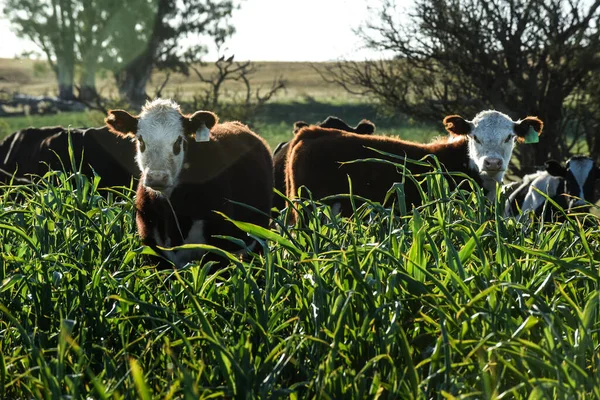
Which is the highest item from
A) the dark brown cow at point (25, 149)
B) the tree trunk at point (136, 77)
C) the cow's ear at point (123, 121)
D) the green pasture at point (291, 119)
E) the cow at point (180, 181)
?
the cow's ear at point (123, 121)

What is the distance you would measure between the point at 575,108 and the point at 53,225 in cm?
1302

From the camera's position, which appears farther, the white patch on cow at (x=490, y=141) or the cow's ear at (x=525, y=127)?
the cow's ear at (x=525, y=127)

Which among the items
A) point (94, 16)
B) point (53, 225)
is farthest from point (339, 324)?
point (94, 16)

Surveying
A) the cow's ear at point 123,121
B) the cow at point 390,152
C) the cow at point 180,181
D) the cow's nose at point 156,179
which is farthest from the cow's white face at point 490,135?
the cow's nose at point 156,179

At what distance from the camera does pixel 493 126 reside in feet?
28.5

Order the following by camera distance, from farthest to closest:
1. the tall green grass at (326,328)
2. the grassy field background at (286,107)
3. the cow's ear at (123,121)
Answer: the grassy field background at (286,107)
the cow's ear at (123,121)
the tall green grass at (326,328)

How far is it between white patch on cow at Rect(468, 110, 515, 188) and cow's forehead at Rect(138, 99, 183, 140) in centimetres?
321

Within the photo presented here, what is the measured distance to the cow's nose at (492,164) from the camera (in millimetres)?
8094

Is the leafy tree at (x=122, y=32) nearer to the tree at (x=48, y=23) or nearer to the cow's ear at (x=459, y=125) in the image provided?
the tree at (x=48, y=23)

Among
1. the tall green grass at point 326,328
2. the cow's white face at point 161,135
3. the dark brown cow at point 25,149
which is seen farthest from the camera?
the dark brown cow at point 25,149

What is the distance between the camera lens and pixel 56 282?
359 cm

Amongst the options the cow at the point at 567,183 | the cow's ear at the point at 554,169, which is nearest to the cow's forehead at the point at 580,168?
the cow at the point at 567,183

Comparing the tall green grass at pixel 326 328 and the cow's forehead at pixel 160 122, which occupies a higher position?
the cow's forehead at pixel 160 122

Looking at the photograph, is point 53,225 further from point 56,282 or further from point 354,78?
point 354,78
